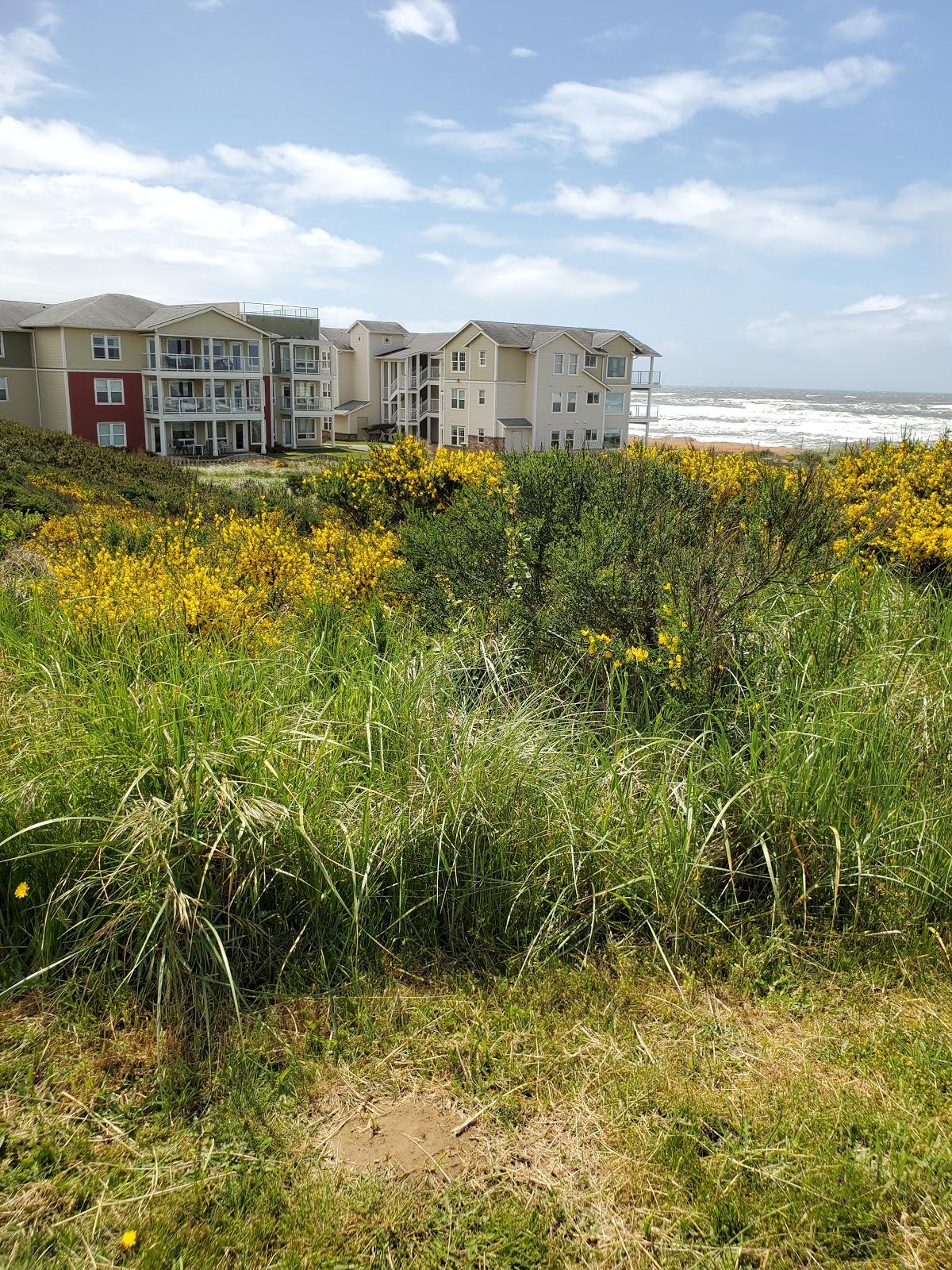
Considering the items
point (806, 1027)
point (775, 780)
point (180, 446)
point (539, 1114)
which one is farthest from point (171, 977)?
point (180, 446)

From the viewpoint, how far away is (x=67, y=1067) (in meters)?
3.05

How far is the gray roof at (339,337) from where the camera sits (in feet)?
212

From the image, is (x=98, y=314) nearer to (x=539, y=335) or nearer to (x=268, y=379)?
(x=268, y=379)

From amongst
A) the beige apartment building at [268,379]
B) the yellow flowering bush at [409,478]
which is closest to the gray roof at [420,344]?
the beige apartment building at [268,379]

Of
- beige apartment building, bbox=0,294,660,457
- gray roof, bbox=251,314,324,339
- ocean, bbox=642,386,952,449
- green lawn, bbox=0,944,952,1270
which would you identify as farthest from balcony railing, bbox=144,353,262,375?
green lawn, bbox=0,944,952,1270

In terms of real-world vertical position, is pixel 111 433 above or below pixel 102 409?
below

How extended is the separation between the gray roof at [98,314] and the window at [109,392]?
8.38 ft

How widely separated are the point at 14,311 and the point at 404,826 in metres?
51.1

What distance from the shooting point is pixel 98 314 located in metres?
44.5

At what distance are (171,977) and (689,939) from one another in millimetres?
2029

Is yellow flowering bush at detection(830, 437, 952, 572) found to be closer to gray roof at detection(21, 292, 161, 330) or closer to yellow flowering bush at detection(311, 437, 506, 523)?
yellow flowering bush at detection(311, 437, 506, 523)

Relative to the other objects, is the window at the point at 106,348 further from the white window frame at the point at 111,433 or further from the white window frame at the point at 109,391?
the white window frame at the point at 111,433

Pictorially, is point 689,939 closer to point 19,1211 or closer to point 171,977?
point 171,977

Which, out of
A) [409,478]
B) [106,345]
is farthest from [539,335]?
[409,478]
